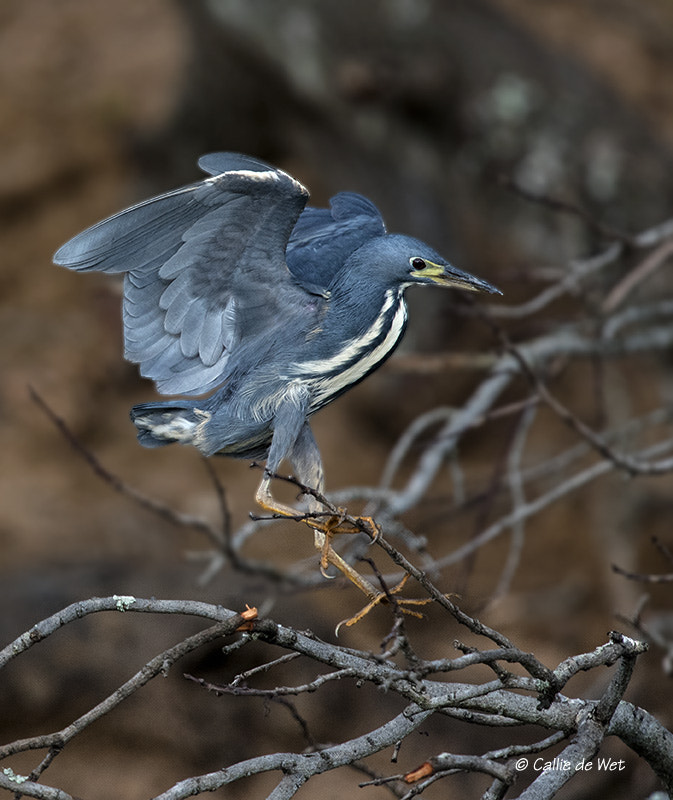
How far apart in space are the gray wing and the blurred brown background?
0.70m

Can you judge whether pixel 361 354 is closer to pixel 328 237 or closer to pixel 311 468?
pixel 311 468

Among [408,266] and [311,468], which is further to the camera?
[311,468]

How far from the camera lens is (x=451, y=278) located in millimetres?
2777

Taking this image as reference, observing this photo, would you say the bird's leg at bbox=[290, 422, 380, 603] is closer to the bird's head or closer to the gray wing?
the gray wing

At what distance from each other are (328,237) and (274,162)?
15.7 feet

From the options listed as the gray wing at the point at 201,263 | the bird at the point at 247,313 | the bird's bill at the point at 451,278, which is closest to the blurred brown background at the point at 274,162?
the bird at the point at 247,313

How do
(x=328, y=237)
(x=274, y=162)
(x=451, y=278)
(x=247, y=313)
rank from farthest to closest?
(x=274, y=162) < (x=328, y=237) < (x=247, y=313) < (x=451, y=278)

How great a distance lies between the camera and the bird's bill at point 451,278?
2.76 m

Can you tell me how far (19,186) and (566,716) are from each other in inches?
248

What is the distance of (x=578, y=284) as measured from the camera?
3959 mm

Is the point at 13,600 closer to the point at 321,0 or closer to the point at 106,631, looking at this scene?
the point at 106,631

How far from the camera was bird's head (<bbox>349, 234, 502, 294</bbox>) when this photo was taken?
278cm

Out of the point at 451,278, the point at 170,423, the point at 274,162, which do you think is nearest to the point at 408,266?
the point at 451,278

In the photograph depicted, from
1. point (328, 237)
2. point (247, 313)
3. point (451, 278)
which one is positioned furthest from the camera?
point (328, 237)
